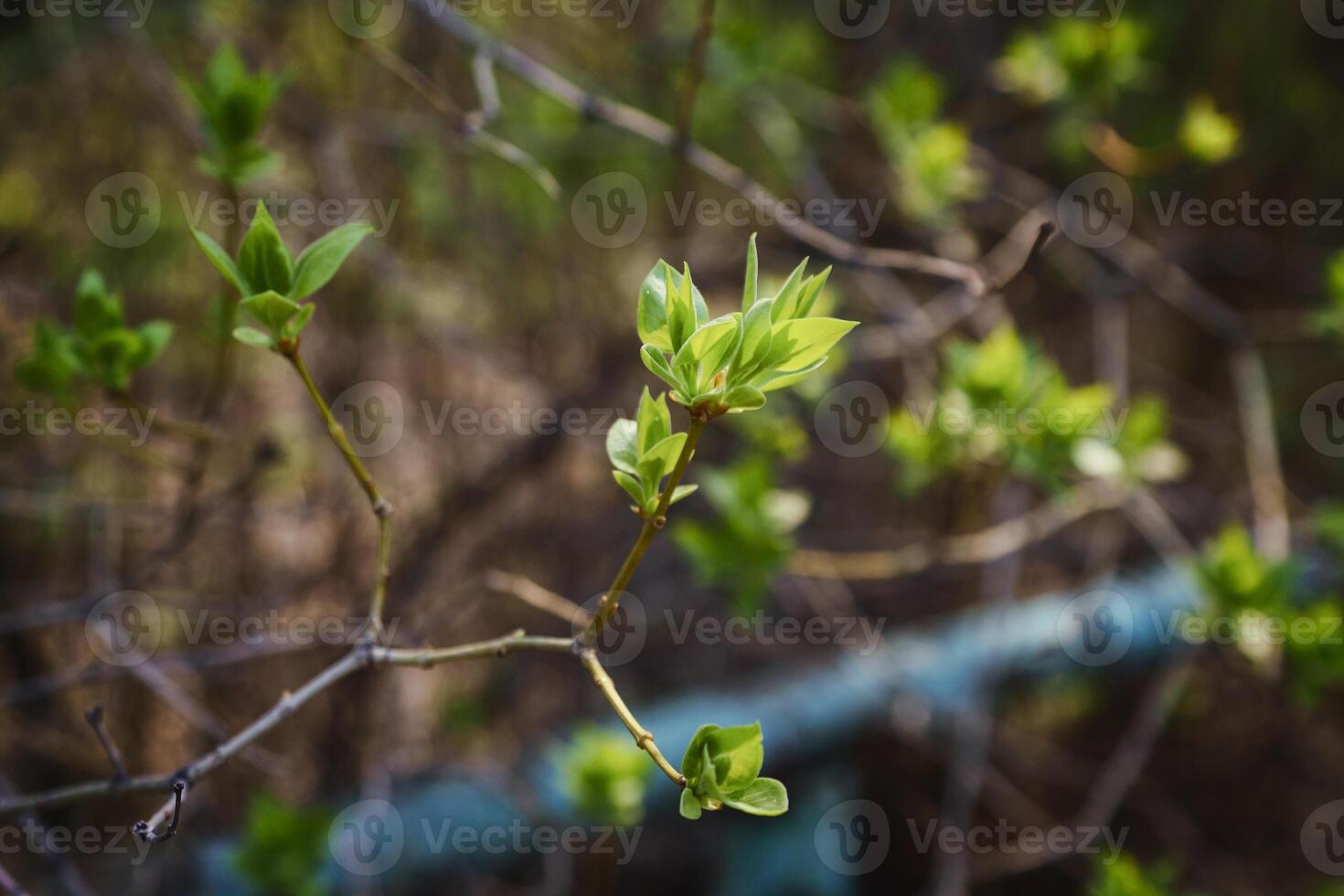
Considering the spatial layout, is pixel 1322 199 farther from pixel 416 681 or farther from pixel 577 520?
pixel 416 681

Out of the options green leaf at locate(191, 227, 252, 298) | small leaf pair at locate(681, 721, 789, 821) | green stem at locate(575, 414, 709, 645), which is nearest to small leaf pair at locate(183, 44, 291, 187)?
green leaf at locate(191, 227, 252, 298)

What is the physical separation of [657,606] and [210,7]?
1.81 m

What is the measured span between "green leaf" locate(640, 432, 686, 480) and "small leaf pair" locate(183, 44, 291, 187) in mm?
582

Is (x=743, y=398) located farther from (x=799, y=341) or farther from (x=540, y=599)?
(x=540, y=599)

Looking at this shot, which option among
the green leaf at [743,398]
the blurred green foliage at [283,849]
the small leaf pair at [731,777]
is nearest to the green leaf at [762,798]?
the small leaf pair at [731,777]

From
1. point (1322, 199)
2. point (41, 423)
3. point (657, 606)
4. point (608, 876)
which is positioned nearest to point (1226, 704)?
point (1322, 199)

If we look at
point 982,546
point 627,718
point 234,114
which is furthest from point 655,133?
point 982,546

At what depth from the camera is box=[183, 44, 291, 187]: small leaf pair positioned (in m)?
0.93

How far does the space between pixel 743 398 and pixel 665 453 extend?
0.26ft

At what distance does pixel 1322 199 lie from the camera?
2252 mm

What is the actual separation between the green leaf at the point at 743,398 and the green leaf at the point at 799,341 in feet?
0.11

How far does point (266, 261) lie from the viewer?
2.35ft

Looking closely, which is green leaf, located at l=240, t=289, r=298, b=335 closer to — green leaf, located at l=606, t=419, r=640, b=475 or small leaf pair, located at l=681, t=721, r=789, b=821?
green leaf, located at l=606, t=419, r=640, b=475

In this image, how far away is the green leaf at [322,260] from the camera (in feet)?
2.38
